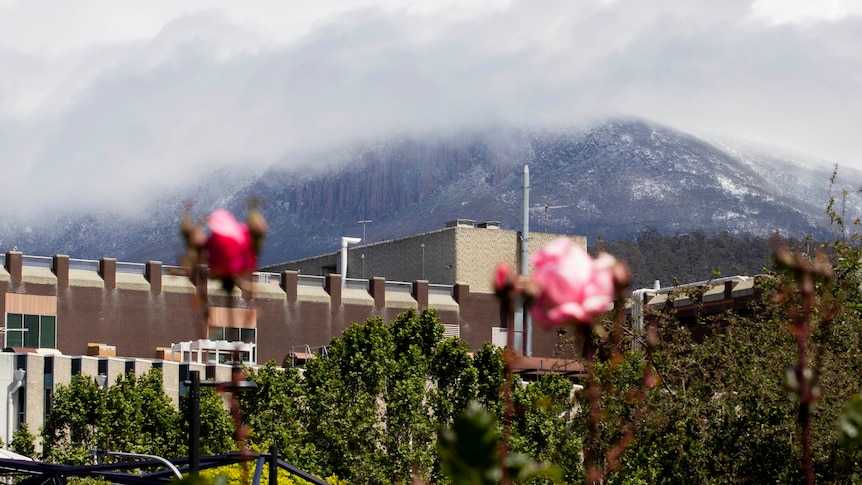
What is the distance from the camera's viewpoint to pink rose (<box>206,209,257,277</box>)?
9.29 feet

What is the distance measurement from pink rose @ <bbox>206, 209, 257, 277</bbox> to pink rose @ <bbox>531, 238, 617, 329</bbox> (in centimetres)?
58

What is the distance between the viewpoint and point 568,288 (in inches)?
114

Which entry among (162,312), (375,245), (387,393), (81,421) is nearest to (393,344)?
(387,393)

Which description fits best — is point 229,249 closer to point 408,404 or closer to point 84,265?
point 408,404

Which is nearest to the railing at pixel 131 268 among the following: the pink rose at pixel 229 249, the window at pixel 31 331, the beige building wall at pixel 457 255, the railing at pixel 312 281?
the window at pixel 31 331

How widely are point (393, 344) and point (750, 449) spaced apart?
2756cm

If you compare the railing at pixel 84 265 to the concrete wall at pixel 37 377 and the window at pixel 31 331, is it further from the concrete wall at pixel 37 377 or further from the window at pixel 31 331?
the concrete wall at pixel 37 377

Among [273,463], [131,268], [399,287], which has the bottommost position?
[273,463]

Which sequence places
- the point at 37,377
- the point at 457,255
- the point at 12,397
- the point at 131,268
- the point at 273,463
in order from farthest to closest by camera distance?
the point at 457,255
the point at 131,268
the point at 37,377
the point at 12,397
the point at 273,463

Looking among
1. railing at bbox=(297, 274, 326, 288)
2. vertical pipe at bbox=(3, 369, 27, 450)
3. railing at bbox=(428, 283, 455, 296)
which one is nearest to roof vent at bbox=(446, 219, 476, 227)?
railing at bbox=(428, 283, 455, 296)

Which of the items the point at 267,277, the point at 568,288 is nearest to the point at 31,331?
the point at 267,277

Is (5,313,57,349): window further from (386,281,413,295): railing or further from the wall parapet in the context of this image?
(386,281,413,295): railing

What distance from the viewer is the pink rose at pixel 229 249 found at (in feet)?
9.29

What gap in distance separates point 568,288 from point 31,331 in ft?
233
